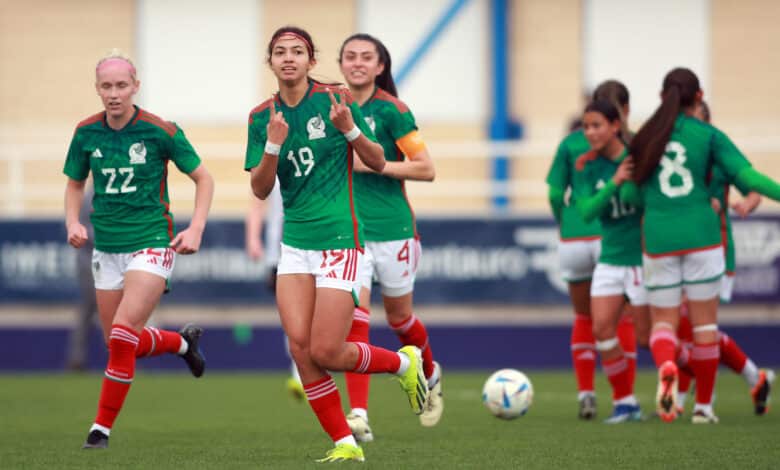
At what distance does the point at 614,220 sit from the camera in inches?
382

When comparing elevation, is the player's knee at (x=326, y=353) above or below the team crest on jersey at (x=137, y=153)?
below

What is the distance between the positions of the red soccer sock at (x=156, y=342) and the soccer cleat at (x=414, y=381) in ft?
5.55

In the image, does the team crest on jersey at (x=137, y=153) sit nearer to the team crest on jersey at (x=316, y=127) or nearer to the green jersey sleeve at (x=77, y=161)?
the green jersey sleeve at (x=77, y=161)

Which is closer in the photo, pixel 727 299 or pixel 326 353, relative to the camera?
pixel 326 353

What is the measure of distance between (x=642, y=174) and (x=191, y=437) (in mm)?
3218

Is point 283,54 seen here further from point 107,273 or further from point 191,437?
point 191,437

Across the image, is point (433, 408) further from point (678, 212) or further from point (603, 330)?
point (678, 212)

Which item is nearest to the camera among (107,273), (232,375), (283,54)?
(283,54)

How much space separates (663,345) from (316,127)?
330cm

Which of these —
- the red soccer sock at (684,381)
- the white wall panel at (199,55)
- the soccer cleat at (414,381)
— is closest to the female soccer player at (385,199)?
the soccer cleat at (414,381)

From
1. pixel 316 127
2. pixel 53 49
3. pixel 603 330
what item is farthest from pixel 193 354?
pixel 53 49

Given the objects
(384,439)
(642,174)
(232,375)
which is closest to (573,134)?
(642,174)

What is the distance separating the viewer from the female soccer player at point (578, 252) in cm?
991

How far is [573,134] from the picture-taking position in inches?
393
